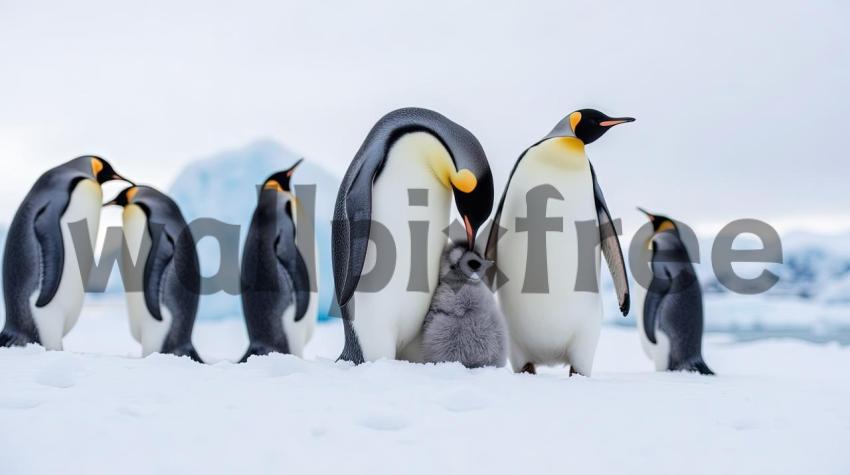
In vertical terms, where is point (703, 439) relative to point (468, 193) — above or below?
below

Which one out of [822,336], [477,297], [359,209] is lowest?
[822,336]

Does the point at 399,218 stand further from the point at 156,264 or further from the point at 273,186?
the point at 156,264

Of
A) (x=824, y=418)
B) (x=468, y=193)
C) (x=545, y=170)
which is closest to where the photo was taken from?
(x=824, y=418)

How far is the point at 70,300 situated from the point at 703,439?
121 inches

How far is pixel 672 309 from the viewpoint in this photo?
3.89 meters

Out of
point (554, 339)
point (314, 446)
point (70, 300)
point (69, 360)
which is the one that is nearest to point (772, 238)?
point (554, 339)

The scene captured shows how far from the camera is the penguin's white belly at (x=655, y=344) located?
3.89 meters

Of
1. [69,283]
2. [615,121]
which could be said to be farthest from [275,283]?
[615,121]

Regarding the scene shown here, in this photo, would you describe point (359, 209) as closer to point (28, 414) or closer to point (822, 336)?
point (28, 414)

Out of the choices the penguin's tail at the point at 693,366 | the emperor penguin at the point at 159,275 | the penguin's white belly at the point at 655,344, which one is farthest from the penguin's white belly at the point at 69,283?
the penguin's tail at the point at 693,366

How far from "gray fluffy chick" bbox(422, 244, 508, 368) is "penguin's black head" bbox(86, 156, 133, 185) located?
230cm

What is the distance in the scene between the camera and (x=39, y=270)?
3.43 m

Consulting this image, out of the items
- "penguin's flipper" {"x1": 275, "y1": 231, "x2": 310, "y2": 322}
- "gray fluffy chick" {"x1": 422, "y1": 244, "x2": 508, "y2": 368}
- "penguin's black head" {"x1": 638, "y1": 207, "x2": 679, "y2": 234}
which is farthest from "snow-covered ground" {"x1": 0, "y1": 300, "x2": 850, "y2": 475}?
"penguin's black head" {"x1": 638, "y1": 207, "x2": 679, "y2": 234}

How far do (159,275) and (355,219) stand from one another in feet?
6.37
